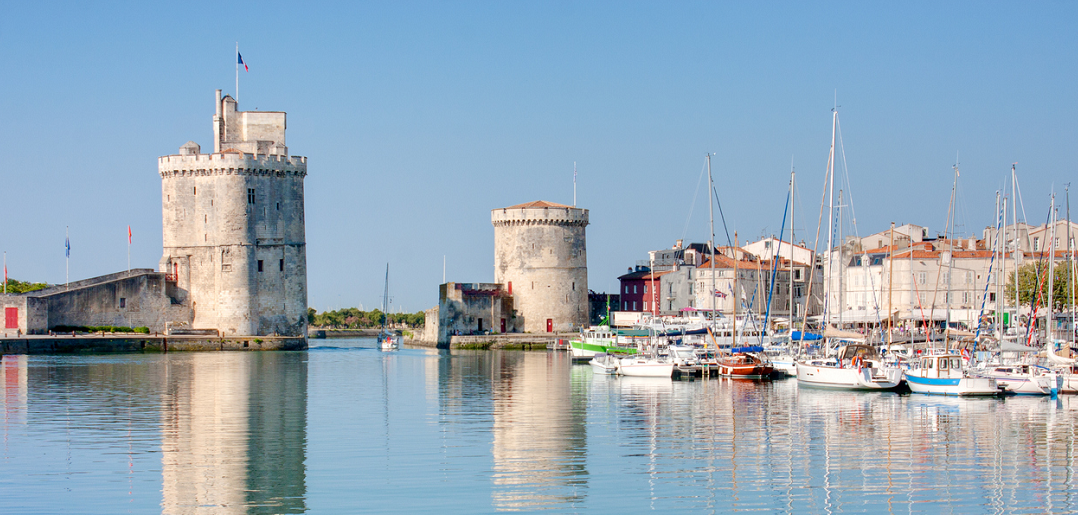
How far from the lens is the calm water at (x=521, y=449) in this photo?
542 inches

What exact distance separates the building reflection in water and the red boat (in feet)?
36.9

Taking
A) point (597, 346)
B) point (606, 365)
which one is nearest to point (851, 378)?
point (606, 365)

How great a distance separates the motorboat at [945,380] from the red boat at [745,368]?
184 inches

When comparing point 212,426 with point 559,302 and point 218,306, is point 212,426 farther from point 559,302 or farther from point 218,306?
point 559,302

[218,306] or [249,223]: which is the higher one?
[249,223]

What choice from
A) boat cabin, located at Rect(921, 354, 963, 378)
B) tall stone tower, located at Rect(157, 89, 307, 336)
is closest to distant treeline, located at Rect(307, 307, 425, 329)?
tall stone tower, located at Rect(157, 89, 307, 336)

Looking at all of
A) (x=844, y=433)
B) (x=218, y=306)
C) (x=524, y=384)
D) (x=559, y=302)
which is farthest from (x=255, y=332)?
(x=844, y=433)

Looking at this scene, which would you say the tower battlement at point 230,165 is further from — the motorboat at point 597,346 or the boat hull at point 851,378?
the boat hull at point 851,378

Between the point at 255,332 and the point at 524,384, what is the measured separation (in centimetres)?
2550

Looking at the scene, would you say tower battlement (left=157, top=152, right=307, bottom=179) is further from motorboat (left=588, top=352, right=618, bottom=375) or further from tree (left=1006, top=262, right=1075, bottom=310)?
tree (left=1006, top=262, right=1075, bottom=310)

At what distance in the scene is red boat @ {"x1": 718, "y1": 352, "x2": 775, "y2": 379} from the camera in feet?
109

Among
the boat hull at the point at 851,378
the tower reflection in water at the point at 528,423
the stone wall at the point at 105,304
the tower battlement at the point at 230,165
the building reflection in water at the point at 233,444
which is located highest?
the tower battlement at the point at 230,165

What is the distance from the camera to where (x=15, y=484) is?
571 inches

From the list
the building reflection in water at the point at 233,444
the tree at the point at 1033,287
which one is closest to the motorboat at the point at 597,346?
the building reflection in water at the point at 233,444
